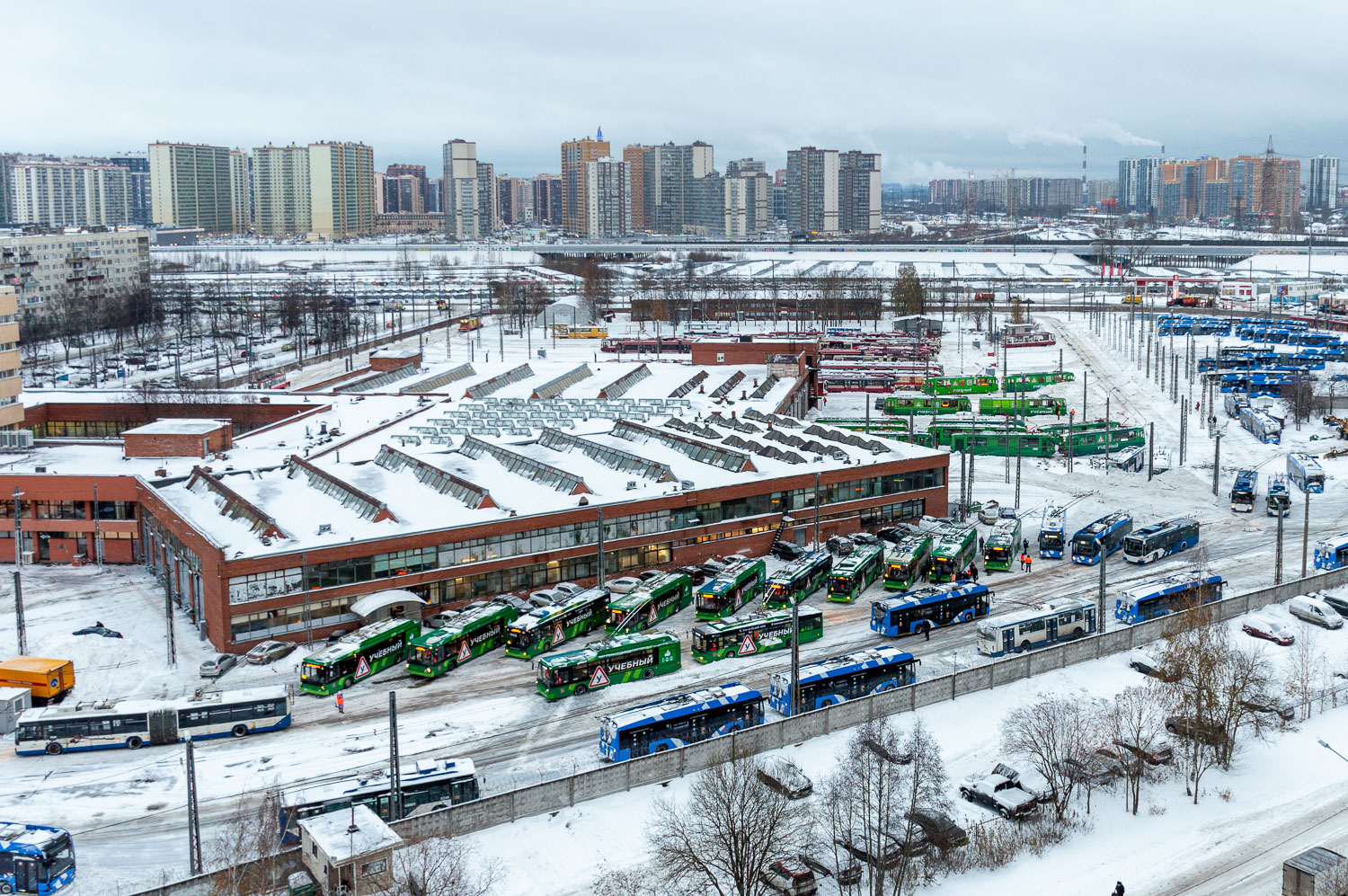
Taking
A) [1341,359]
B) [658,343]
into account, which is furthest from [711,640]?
[1341,359]

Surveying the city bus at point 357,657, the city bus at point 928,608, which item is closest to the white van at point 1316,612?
the city bus at point 928,608

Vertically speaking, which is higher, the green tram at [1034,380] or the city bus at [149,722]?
the green tram at [1034,380]

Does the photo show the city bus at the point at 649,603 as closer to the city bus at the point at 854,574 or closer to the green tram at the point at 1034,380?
the city bus at the point at 854,574

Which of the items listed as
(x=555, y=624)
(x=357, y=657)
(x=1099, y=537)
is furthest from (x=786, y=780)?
(x=1099, y=537)

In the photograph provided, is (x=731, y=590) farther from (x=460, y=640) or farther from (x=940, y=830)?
→ (x=940, y=830)

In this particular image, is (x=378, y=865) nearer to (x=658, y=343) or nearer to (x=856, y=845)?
(x=856, y=845)
